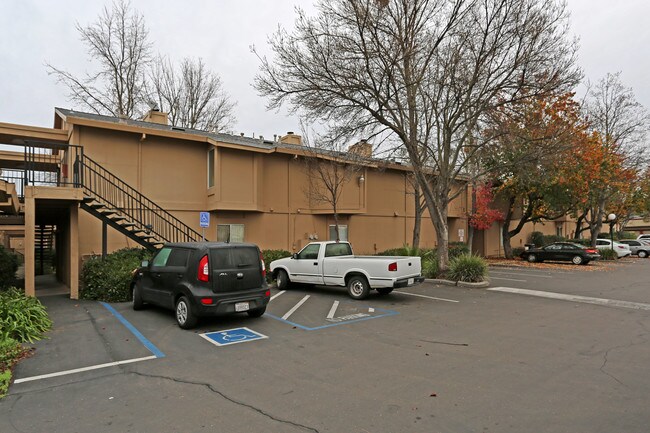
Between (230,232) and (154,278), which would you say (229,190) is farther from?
(154,278)

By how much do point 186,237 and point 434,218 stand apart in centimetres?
1002

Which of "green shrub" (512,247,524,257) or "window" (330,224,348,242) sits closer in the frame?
"window" (330,224,348,242)

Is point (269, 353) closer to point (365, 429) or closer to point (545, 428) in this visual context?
point (365, 429)

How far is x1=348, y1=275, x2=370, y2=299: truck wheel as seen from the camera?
1122 cm

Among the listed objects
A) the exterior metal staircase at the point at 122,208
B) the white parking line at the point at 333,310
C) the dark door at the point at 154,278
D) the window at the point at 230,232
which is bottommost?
the white parking line at the point at 333,310

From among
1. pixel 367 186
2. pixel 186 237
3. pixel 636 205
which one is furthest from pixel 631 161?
pixel 186 237

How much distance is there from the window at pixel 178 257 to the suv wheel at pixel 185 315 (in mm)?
741

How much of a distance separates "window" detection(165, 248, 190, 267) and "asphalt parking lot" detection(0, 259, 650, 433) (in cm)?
130

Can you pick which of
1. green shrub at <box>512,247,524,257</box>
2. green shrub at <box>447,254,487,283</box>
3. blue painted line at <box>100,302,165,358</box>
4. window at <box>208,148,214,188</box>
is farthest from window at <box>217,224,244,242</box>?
green shrub at <box>512,247,524,257</box>

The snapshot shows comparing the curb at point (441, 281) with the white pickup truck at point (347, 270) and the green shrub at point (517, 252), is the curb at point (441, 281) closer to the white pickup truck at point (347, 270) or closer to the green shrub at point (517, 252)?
the white pickup truck at point (347, 270)

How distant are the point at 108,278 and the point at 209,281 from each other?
5213mm

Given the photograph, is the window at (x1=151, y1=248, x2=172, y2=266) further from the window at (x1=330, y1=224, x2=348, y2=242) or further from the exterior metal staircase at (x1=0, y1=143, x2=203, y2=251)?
the window at (x1=330, y1=224, x2=348, y2=242)

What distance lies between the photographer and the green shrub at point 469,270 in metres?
14.6

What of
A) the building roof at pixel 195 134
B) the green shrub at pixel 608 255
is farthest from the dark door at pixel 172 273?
the green shrub at pixel 608 255
